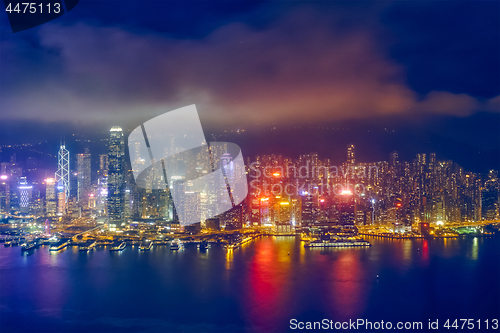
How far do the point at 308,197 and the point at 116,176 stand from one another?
5663mm

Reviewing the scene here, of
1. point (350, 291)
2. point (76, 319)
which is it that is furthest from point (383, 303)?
point (76, 319)

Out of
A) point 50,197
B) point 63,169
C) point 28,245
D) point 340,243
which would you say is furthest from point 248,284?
point 63,169

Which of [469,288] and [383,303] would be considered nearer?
[383,303]

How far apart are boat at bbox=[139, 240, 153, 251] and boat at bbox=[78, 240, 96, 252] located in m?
1.08

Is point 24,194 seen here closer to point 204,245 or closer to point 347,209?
point 204,245

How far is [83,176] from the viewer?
15.6m

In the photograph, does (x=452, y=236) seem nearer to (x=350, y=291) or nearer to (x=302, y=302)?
(x=350, y=291)

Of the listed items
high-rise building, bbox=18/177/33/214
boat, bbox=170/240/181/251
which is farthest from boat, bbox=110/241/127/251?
high-rise building, bbox=18/177/33/214

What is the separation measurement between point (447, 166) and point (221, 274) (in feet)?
30.7

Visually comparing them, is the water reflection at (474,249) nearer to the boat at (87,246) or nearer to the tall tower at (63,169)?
the boat at (87,246)

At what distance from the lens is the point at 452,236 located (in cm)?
971

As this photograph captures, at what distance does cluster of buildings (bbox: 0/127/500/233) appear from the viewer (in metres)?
10.3

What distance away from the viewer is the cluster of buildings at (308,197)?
1030 cm

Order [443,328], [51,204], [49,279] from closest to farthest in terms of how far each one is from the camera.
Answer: [443,328]
[49,279]
[51,204]
